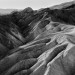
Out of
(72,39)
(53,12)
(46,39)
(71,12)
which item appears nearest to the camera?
(72,39)

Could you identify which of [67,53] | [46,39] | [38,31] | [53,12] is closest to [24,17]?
[53,12]

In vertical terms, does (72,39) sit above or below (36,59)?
above

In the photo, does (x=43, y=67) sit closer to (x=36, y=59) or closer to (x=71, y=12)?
(x=36, y=59)

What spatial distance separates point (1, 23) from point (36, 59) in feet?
67.2

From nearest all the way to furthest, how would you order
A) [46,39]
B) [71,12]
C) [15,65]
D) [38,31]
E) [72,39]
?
[15,65] → [72,39] → [46,39] → [38,31] → [71,12]

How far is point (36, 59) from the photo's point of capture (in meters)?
30.5

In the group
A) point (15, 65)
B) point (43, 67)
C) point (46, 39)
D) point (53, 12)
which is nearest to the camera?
point (43, 67)

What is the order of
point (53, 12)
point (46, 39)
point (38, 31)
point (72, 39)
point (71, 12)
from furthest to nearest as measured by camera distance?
1. point (71, 12)
2. point (53, 12)
3. point (38, 31)
4. point (46, 39)
5. point (72, 39)

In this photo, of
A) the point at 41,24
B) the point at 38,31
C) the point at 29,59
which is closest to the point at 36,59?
the point at 29,59

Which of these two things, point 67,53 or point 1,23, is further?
point 1,23

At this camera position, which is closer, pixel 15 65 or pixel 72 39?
pixel 15 65

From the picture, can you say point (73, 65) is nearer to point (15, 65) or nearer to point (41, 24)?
point (15, 65)

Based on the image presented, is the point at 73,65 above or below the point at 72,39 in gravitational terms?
below

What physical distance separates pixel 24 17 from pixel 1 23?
553 inches
